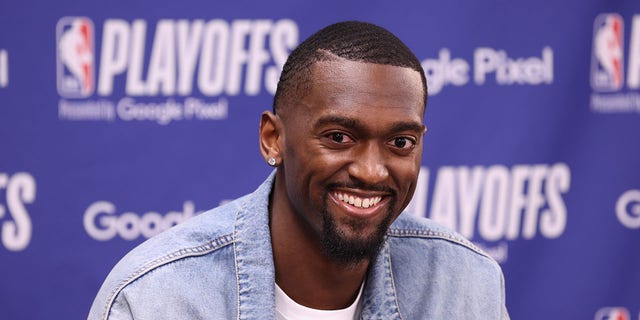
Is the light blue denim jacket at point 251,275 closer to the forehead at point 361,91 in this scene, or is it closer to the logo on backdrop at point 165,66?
the forehead at point 361,91

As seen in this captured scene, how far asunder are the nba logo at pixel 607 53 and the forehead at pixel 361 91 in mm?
1639

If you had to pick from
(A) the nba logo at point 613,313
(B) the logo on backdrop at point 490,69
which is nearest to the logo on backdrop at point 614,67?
(B) the logo on backdrop at point 490,69

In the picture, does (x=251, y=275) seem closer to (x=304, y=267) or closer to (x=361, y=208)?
(x=304, y=267)

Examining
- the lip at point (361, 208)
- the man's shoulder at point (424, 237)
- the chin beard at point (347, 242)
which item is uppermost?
the lip at point (361, 208)

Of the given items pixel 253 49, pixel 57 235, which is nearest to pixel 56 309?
pixel 57 235

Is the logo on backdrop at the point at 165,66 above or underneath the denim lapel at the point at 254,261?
above

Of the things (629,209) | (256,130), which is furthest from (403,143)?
(629,209)

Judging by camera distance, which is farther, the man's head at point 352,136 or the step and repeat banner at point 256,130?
the step and repeat banner at point 256,130

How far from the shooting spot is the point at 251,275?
199cm

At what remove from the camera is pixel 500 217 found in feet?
10.9

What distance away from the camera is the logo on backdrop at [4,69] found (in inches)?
116

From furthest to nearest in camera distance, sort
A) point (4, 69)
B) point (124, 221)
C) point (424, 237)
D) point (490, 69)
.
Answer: point (490, 69) < point (124, 221) < point (4, 69) < point (424, 237)

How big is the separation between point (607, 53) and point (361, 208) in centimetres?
182

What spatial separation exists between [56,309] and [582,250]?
6.25 ft
